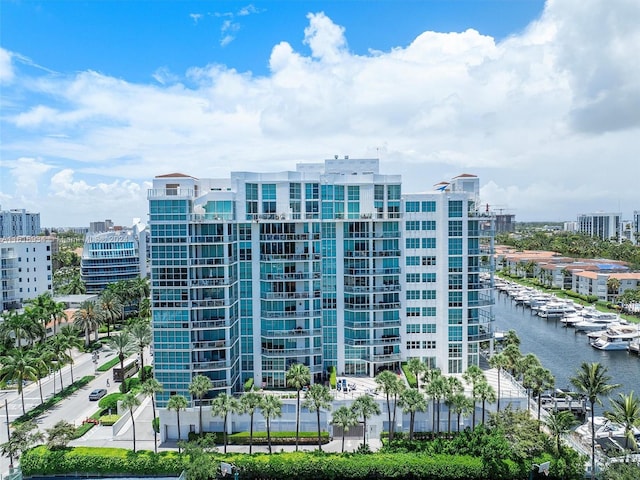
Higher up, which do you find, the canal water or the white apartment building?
the white apartment building

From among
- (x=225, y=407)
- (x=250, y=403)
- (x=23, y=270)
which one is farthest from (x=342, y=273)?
(x=23, y=270)

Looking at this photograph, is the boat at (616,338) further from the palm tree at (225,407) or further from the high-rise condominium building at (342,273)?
the palm tree at (225,407)

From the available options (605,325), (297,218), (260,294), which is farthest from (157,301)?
(605,325)

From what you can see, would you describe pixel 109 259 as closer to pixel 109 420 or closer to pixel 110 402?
pixel 110 402

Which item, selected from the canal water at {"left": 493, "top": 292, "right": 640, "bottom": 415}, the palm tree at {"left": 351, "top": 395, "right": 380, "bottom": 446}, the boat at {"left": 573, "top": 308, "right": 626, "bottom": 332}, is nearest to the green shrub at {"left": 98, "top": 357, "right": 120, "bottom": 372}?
the palm tree at {"left": 351, "top": 395, "right": 380, "bottom": 446}

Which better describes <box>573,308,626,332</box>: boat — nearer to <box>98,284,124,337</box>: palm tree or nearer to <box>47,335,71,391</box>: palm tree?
<box>98,284,124,337</box>: palm tree
